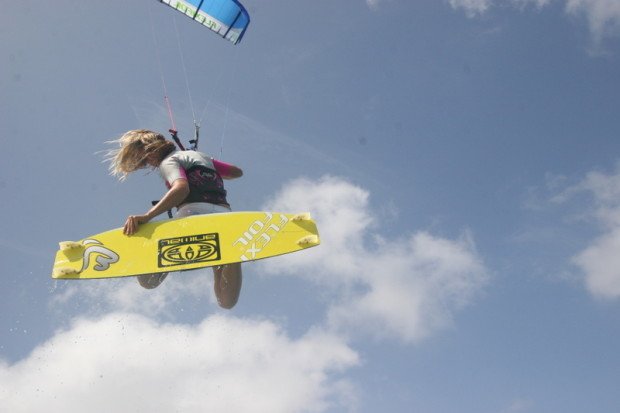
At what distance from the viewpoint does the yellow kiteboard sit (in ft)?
18.9

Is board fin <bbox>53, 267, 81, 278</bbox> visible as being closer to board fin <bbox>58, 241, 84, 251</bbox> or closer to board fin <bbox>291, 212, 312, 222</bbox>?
board fin <bbox>58, 241, 84, 251</bbox>

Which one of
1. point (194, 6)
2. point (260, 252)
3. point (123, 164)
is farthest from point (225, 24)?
point (260, 252)

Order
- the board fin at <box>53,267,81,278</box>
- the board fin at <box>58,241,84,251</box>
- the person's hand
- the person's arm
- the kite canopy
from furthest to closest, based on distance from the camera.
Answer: the kite canopy
the board fin at <box>58,241,84,251</box>
the board fin at <box>53,267,81,278</box>
the person's hand
the person's arm

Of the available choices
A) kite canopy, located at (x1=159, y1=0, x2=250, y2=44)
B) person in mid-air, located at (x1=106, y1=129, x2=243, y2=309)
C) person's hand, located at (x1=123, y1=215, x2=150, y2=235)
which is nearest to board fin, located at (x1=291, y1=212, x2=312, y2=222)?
person in mid-air, located at (x1=106, y1=129, x2=243, y2=309)

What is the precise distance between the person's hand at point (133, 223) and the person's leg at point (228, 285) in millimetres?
1001

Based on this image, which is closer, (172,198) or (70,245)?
(172,198)

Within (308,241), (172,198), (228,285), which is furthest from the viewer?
(308,241)

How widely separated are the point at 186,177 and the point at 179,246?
0.84 metres

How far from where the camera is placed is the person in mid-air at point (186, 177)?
5.61 meters

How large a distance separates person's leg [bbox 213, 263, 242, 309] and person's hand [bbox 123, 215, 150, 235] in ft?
3.28

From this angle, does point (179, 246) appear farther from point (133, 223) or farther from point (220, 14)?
point (220, 14)

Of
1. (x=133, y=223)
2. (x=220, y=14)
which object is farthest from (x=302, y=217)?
(x=220, y=14)

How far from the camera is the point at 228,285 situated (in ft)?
18.9

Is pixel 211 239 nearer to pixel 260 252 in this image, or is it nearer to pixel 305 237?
pixel 260 252
